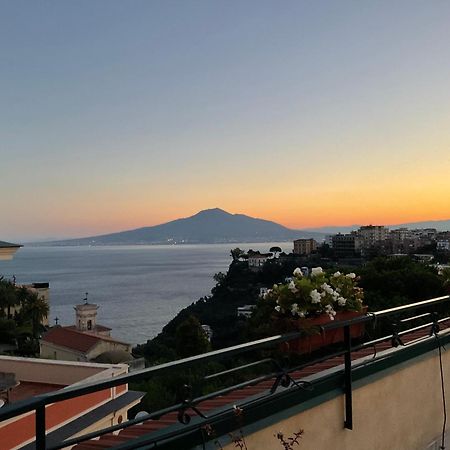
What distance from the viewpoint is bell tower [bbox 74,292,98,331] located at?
204ft

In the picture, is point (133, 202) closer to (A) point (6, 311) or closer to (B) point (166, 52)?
(A) point (6, 311)

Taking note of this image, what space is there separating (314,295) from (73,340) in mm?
35069

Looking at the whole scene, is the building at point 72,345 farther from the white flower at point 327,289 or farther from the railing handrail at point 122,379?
the railing handrail at point 122,379

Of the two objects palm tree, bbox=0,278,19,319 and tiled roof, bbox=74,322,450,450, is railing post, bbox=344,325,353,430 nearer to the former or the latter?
tiled roof, bbox=74,322,450,450

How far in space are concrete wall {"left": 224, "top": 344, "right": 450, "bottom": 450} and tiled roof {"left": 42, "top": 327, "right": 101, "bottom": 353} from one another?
31.7 m

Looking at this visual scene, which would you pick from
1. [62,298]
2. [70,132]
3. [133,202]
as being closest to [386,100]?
[70,132]

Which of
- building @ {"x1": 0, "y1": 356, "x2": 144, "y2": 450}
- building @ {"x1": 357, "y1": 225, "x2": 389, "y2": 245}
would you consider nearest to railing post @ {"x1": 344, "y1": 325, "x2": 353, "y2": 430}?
building @ {"x1": 0, "y1": 356, "x2": 144, "y2": 450}

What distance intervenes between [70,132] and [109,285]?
371 ft

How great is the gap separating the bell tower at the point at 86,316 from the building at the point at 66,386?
52165 millimetres

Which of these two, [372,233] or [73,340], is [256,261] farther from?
[73,340]

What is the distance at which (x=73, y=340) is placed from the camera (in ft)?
118

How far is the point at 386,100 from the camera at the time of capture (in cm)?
1747

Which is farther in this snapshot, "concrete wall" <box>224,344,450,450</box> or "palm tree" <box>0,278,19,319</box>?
"palm tree" <box>0,278,19,319</box>

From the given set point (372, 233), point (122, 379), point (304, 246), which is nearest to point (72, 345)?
point (122, 379)
